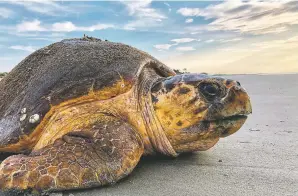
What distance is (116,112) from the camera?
2.49 meters

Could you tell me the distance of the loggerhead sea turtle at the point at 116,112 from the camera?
218 centimetres

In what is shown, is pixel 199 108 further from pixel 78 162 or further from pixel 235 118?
pixel 78 162

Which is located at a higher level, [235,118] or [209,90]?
[209,90]

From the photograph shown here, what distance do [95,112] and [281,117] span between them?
3.10 m

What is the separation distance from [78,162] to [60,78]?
2.77ft

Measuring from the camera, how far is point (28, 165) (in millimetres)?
1877

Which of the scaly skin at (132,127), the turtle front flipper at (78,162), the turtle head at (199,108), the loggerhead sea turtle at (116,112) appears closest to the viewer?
the turtle front flipper at (78,162)

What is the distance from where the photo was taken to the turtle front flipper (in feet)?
5.95

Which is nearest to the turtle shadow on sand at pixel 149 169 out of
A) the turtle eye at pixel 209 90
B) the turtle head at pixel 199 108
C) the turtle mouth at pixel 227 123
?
the turtle head at pixel 199 108

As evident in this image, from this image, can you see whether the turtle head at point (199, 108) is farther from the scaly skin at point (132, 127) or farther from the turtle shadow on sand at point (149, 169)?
the turtle shadow on sand at point (149, 169)

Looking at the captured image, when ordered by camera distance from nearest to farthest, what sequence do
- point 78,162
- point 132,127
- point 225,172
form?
point 78,162 → point 225,172 → point 132,127

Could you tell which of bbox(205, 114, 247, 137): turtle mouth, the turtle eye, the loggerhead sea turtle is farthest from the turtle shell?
bbox(205, 114, 247, 137): turtle mouth

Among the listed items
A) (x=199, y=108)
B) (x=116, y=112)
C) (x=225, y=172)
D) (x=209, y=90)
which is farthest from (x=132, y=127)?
(x=225, y=172)

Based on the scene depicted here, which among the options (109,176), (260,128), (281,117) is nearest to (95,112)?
(109,176)
